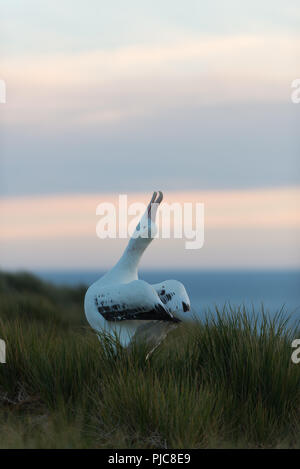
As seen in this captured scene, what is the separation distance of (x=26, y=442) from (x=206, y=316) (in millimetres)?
A: 2258

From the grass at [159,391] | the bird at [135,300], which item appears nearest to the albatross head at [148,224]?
the bird at [135,300]

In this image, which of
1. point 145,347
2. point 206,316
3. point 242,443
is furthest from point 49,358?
point 242,443

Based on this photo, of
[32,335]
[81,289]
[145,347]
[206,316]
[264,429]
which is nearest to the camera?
[264,429]

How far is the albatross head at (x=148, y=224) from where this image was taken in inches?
252

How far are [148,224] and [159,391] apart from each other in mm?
1554

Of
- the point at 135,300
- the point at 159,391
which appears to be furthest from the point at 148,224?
the point at 159,391

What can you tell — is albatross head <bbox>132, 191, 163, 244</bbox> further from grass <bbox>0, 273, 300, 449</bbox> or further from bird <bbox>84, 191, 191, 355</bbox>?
grass <bbox>0, 273, 300, 449</bbox>

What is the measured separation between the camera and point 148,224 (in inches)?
253

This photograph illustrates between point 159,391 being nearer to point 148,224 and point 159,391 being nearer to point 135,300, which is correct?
point 135,300

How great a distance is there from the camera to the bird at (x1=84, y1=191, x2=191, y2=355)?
20.1 feet

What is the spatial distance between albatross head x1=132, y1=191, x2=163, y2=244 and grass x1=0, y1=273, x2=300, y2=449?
3.32 feet

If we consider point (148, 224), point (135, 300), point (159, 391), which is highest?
point (148, 224)
